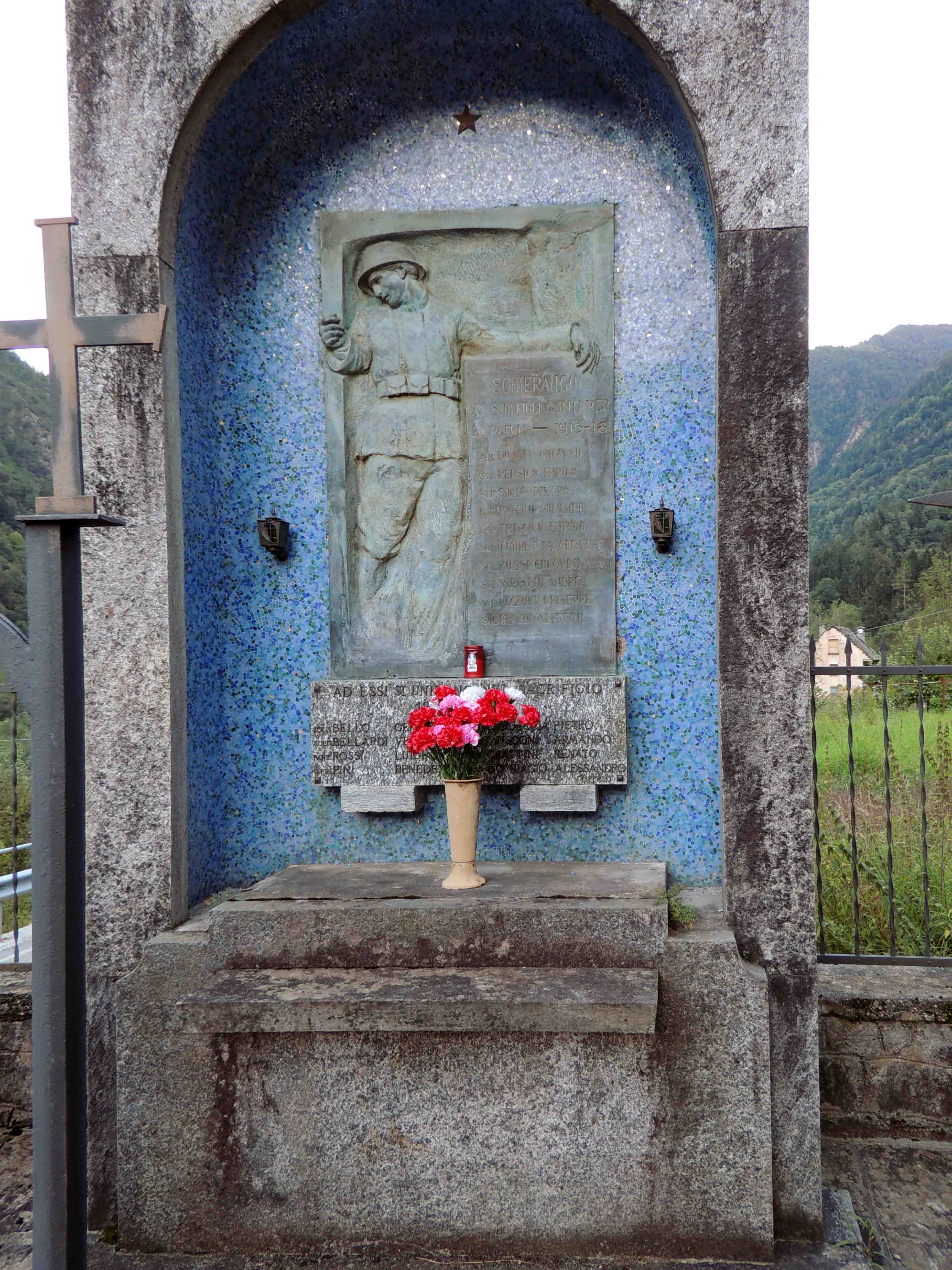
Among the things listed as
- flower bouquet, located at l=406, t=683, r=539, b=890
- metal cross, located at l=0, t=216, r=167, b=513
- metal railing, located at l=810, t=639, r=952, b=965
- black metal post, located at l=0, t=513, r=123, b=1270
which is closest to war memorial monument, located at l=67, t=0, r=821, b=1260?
flower bouquet, located at l=406, t=683, r=539, b=890

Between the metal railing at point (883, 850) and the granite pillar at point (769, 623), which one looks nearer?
the granite pillar at point (769, 623)

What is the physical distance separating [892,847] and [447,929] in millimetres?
2622

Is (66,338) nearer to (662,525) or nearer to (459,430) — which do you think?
(459,430)

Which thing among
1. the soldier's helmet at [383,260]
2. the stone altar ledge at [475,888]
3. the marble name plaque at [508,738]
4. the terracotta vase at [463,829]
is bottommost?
the stone altar ledge at [475,888]

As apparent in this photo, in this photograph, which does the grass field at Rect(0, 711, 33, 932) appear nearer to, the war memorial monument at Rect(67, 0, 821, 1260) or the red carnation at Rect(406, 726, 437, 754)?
the war memorial monument at Rect(67, 0, 821, 1260)

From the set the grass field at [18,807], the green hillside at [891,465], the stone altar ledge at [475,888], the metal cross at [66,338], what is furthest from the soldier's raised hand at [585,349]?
the green hillside at [891,465]

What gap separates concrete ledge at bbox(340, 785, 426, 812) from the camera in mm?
3607

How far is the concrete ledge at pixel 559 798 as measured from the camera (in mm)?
3553

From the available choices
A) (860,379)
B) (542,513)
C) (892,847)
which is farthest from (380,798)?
(860,379)

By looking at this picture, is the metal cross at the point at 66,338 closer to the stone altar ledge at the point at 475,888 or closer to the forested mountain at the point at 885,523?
the stone altar ledge at the point at 475,888

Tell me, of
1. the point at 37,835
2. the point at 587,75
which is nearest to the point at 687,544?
the point at 587,75

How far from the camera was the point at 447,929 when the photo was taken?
10.1 ft

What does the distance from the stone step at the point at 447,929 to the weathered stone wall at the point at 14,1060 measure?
4.20 feet

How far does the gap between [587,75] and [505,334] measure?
40.8 inches
